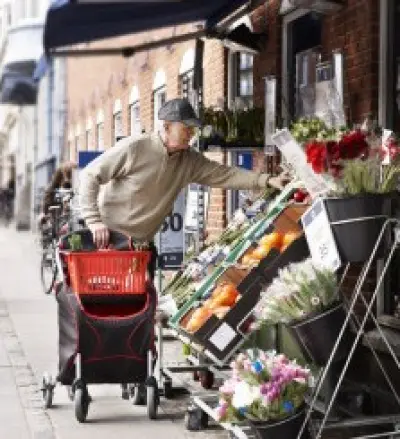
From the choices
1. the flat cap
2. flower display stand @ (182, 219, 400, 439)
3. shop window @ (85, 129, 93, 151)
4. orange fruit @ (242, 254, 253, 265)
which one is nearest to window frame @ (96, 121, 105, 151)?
shop window @ (85, 129, 93, 151)

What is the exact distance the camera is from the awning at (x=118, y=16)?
7797 mm

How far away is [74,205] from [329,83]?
8.23 meters

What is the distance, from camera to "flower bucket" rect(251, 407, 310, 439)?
5266 mm

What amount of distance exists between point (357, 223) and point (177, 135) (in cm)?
226

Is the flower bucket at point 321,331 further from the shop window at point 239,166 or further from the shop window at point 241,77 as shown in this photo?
the shop window at point 241,77

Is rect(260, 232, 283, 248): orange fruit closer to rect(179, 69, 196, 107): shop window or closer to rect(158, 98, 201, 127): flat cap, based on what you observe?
rect(158, 98, 201, 127): flat cap

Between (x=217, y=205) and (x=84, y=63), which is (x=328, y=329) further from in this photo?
(x=84, y=63)

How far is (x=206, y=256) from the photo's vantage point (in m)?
7.13

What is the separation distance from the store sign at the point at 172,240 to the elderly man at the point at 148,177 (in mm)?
2153

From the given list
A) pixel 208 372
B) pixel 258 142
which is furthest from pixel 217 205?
pixel 208 372

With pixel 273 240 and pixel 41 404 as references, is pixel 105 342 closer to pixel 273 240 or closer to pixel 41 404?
pixel 41 404

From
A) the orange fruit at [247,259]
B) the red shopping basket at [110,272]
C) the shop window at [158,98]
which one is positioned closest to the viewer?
the orange fruit at [247,259]

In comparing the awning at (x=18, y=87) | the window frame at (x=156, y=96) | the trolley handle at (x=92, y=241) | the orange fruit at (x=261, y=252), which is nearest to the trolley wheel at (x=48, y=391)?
the trolley handle at (x=92, y=241)

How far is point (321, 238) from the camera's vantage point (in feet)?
17.3
